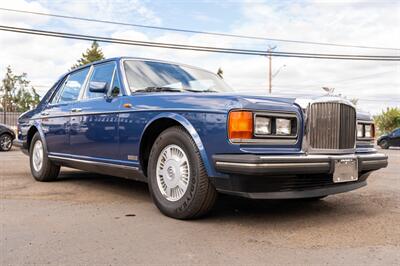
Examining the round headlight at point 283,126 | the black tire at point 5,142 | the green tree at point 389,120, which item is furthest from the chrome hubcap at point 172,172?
the green tree at point 389,120

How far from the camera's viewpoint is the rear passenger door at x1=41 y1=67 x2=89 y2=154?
5.41 meters

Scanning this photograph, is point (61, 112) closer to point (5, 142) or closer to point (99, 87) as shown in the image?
point (99, 87)

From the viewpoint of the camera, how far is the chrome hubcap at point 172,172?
142 inches

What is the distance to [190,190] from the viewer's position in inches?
135

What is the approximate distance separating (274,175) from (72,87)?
3654 mm

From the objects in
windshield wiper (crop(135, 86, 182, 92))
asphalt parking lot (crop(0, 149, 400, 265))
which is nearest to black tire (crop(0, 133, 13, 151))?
asphalt parking lot (crop(0, 149, 400, 265))

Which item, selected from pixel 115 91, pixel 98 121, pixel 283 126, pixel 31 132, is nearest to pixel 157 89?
pixel 115 91

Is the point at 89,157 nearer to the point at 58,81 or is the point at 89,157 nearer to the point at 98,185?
the point at 98,185

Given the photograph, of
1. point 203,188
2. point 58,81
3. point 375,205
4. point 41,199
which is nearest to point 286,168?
point 203,188

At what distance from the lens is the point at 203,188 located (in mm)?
3352

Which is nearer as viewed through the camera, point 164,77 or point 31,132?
point 164,77

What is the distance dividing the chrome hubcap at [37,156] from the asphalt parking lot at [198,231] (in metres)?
1.11

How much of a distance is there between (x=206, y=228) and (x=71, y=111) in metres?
2.80

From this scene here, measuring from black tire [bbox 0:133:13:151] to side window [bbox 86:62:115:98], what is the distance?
9.25 m
